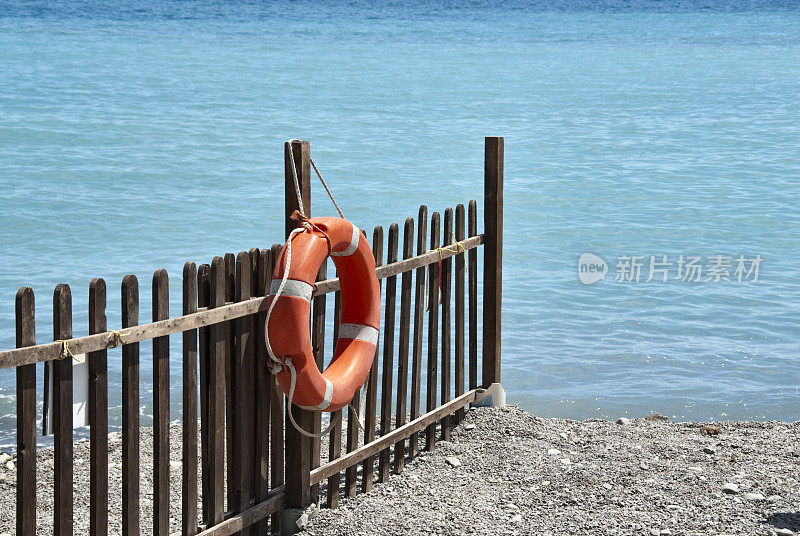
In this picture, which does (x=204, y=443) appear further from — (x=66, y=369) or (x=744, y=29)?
(x=744, y=29)

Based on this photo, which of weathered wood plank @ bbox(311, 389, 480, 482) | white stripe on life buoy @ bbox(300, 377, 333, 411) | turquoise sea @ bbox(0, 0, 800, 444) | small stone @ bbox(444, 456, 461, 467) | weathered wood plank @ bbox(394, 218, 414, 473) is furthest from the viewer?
turquoise sea @ bbox(0, 0, 800, 444)

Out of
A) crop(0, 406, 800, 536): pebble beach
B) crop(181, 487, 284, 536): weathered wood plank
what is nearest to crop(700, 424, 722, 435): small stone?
crop(0, 406, 800, 536): pebble beach

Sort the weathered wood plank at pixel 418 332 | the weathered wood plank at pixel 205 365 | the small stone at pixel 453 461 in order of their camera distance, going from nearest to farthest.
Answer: the weathered wood plank at pixel 205 365, the weathered wood plank at pixel 418 332, the small stone at pixel 453 461

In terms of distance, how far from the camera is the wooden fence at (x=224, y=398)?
3.37 metres

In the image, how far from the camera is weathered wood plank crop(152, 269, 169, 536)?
3.72 metres

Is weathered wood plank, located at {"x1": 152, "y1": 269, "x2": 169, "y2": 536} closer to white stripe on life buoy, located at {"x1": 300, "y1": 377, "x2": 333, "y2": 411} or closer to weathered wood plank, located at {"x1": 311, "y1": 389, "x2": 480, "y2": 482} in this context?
white stripe on life buoy, located at {"x1": 300, "y1": 377, "x2": 333, "y2": 411}

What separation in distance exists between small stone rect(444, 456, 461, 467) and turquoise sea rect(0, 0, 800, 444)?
1936 millimetres

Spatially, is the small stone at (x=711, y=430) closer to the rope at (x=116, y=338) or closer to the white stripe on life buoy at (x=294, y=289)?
the white stripe on life buoy at (x=294, y=289)

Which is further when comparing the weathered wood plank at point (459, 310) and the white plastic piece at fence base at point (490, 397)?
the white plastic piece at fence base at point (490, 397)

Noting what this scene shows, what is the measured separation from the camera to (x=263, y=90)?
3191cm

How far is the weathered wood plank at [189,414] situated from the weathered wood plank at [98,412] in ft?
1.29

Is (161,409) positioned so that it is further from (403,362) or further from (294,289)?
(403,362)

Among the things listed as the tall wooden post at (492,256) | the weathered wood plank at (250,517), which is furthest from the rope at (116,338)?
the tall wooden post at (492,256)

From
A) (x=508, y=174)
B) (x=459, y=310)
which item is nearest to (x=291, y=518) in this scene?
(x=459, y=310)
